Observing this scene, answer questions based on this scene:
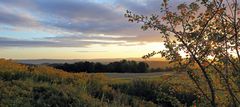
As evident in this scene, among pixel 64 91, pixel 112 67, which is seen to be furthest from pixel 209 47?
pixel 112 67

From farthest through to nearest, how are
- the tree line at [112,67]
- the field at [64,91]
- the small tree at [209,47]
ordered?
the tree line at [112,67] < the field at [64,91] < the small tree at [209,47]

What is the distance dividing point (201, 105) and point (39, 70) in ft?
38.8

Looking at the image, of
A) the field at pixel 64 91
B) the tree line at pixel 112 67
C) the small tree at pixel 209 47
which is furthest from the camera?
the tree line at pixel 112 67

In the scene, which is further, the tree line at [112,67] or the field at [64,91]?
the tree line at [112,67]

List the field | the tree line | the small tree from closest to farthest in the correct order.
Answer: the small tree, the field, the tree line

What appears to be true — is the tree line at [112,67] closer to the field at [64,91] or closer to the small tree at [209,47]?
the field at [64,91]

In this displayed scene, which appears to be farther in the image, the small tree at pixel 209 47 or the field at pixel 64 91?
the field at pixel 64 91

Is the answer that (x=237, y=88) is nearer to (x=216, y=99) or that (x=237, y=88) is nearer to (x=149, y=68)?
(x=216, y=99)

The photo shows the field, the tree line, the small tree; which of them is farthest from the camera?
the tree line

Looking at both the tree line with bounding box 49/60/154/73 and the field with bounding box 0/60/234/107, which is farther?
the tree line with bounding box 49/60/154/73

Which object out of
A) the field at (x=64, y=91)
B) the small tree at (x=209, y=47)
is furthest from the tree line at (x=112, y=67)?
the small tree at (x=209, y=47)

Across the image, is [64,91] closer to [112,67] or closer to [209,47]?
[209,47]

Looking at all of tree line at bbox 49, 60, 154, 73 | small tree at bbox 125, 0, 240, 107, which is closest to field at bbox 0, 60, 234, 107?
small tree at bbox 125, 0, 240, 107

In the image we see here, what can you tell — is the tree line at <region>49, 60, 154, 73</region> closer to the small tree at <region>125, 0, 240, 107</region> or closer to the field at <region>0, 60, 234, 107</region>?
the field at <region>0, 60, 234, 107</region>
